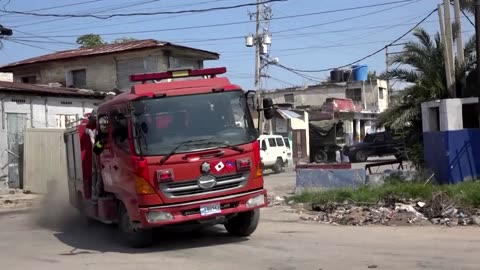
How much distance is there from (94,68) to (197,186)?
2531 centimetres

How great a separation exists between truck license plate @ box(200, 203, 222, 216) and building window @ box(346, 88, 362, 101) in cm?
5177

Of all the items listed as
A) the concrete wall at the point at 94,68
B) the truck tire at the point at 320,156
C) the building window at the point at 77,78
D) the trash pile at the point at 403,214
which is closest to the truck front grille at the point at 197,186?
the trash pile at the point at 403,214

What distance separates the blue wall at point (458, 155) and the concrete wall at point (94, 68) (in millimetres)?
17542

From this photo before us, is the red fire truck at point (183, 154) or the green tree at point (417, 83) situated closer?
the red fire truck at point (183, 154)

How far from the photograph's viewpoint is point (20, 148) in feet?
81.0

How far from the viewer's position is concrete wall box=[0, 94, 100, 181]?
2391cm

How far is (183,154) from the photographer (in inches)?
371

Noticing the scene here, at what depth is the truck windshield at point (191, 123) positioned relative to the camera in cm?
953

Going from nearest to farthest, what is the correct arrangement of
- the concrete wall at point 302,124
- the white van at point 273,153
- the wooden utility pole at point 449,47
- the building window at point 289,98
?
the wooden utility pole at point 449,47
the white van at point 273,153
the concrete wall at point 302,124
the building window at point 289,98

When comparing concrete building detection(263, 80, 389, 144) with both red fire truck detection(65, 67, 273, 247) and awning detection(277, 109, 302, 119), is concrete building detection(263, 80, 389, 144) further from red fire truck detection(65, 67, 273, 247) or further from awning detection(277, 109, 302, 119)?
red fire truck detection(65, 67, 273, 247)

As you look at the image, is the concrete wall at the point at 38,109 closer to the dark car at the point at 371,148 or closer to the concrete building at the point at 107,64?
the concrete building at the point at 107,64

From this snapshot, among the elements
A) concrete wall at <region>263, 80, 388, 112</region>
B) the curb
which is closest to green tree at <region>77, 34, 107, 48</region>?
concrete wall at <region>263, 80, 388, 112</region>

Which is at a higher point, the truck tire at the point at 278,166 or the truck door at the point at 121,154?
→ the truck door at the point at 121,154

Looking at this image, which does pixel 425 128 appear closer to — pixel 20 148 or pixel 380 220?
pixel 380 220
